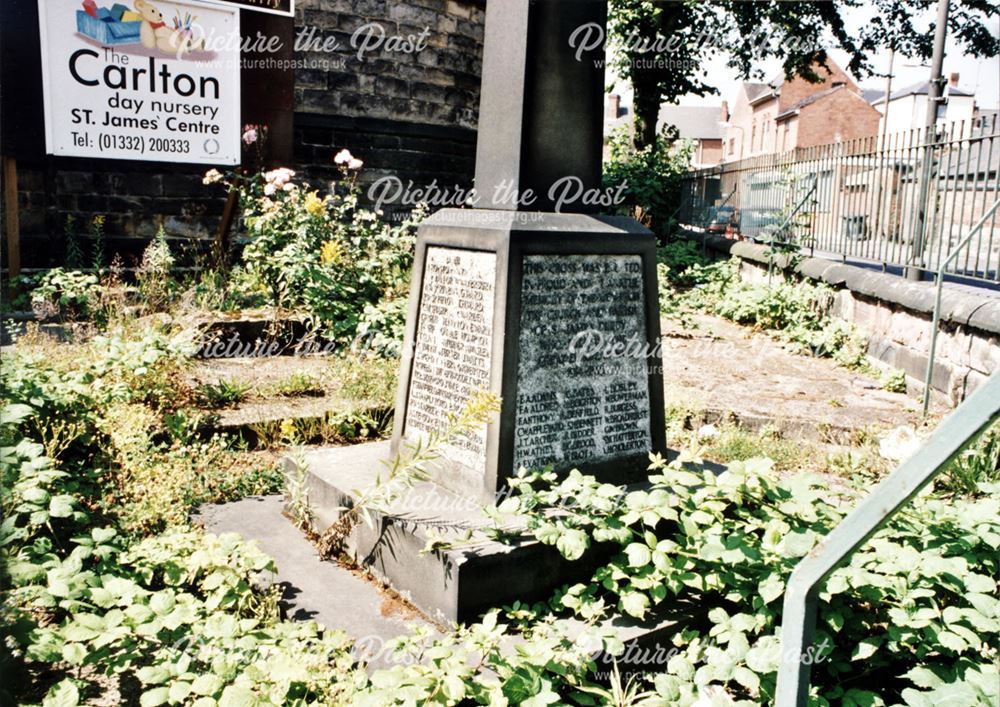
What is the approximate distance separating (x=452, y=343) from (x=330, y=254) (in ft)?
14.1

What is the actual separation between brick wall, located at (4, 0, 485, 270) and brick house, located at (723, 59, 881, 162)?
38.7 metres

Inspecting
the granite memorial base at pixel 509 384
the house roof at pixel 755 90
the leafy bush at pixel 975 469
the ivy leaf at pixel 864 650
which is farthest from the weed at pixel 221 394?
the house roof at pixel 755 90

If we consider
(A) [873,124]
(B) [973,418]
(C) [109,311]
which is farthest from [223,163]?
(A) [873,124]

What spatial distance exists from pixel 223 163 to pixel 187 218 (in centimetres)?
91

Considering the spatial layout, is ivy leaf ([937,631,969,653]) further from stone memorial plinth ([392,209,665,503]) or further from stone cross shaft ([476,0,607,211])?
stone cross shaft ([476,0,607,211])

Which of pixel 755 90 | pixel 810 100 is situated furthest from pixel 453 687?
pixel 755 90

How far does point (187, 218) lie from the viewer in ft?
33.0

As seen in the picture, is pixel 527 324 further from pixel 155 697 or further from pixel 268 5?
pixel 268 5

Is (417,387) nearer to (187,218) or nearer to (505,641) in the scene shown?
(505,641)

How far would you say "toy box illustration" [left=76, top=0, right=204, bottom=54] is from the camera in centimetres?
868

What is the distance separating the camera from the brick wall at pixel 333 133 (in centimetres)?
920

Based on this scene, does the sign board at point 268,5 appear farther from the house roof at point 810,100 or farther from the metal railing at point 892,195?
the house roof at point 810,100

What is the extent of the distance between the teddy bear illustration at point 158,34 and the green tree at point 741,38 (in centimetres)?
1317

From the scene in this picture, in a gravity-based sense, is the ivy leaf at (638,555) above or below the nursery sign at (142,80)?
below
